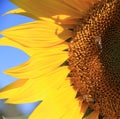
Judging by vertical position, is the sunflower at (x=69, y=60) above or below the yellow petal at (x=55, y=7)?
below

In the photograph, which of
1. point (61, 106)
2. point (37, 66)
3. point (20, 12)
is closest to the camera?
point (20, 12)

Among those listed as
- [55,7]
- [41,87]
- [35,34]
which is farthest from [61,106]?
[55,7]

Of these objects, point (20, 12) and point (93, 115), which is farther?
point (93, 115)

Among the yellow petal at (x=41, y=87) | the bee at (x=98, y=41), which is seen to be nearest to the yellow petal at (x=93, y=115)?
the yellow petal at (x=41, y=87)

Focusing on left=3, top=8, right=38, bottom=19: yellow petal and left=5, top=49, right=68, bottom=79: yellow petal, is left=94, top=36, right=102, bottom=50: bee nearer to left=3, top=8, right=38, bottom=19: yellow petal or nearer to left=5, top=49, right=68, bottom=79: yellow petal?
left=5, top=49, right=68, bottom=79: yellow petal

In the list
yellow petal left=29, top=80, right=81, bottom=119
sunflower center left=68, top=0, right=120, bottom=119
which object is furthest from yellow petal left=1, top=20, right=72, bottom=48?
yellow petal left=29, top=80, right=81, bottom=119

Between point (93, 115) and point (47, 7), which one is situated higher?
point (47, 7)

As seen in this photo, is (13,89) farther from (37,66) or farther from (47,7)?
(47,7)

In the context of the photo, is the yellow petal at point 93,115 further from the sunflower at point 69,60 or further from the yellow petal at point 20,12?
the yellow petal at point 20,12
